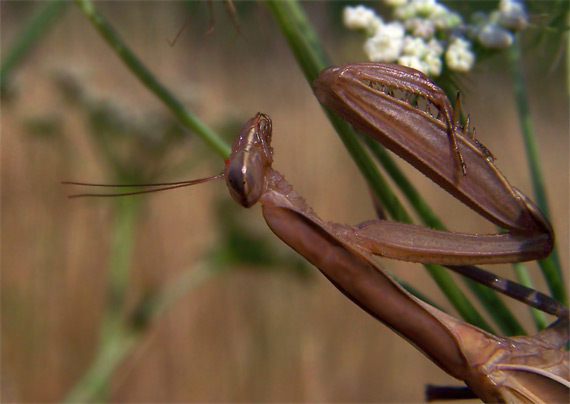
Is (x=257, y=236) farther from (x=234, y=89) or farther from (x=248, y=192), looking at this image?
(x=234, y=89)

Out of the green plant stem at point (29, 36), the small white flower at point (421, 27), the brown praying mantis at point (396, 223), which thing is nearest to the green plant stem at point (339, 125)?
the brown praying mantis at point (396, 223)

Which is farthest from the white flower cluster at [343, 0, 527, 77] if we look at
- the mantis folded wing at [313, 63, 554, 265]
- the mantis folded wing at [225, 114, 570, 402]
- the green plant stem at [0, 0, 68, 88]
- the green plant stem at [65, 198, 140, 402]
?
the green plant stem at [65, 198, 140, 402]

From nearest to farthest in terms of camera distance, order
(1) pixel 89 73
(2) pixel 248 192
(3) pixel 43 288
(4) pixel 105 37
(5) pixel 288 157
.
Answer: (2) pixel 248 192 → (4) pixel 105 37 → (1) pixel 89 73 → (3) pixel 43 288 → (5) pixel 288 157

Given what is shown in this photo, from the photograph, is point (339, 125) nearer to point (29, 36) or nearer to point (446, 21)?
point (446, 21)

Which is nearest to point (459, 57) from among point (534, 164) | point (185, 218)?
point (534, 164)

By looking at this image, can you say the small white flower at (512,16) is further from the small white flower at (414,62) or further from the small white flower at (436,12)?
the small white flower at (414,62)

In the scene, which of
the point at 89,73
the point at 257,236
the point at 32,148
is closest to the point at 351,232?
the point at 257,236
